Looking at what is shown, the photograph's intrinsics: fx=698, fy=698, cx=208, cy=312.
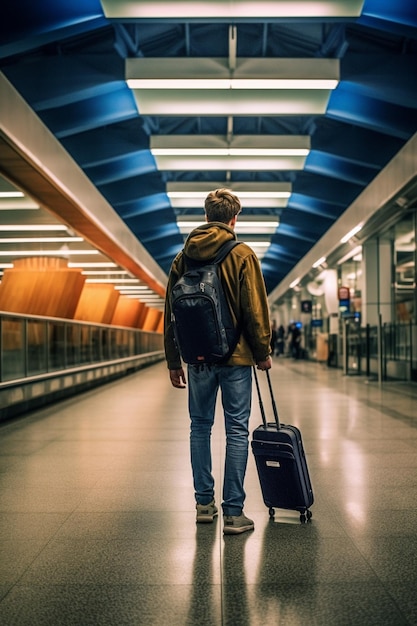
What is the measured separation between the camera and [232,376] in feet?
12.7

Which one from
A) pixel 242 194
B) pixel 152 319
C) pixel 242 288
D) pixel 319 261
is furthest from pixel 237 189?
pixel 152 319

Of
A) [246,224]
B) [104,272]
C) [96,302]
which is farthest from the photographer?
[246,224]

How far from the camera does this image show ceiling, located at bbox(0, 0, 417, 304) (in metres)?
10.1

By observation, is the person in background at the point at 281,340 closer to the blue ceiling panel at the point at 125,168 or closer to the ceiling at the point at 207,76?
the ceiling at the point at 207,76

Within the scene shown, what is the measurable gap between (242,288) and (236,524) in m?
1.27

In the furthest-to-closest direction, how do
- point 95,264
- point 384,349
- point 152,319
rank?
point 152,319
point 95,264
point 384,349

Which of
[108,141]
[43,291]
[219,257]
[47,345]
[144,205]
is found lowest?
[47,345]

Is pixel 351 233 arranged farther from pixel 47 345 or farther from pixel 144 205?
pixel 47 345

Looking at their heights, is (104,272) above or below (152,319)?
above

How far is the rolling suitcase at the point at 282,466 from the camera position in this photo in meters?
3.81

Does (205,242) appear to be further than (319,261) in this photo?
No

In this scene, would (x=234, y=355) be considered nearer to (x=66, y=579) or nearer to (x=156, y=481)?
(x=66, y=579)

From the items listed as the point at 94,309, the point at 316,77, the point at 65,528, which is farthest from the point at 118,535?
the point at 94,309

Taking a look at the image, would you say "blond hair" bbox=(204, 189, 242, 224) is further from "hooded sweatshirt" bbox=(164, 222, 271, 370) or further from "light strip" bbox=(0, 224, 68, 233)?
"light strip" bbox=(0, 224, 68, 233)
